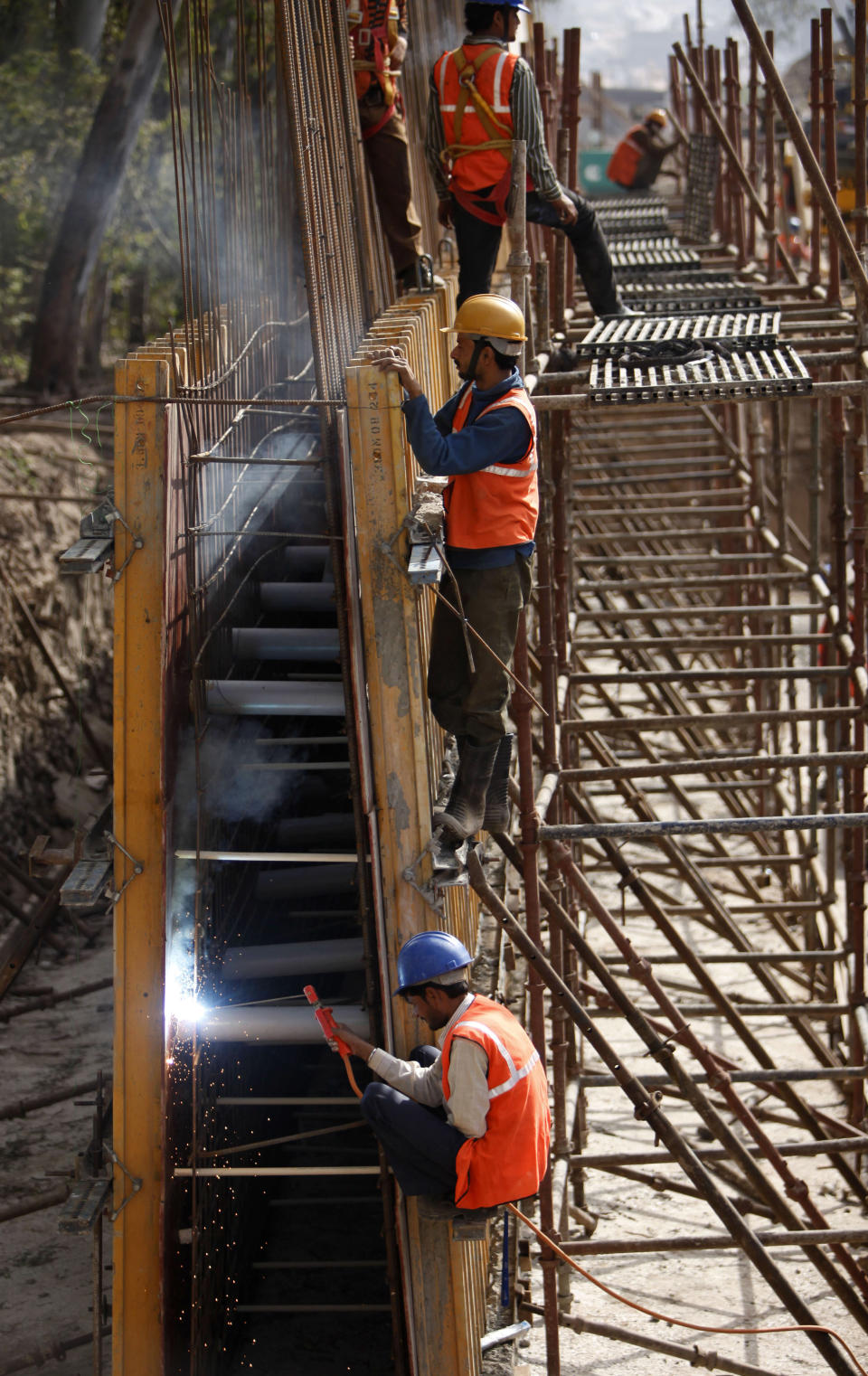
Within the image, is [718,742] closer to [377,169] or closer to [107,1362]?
[377,169]

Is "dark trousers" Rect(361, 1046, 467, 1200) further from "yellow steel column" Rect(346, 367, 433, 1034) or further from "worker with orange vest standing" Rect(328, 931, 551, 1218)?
"yellow steel column" Rect(346, 367, 433, 1034)

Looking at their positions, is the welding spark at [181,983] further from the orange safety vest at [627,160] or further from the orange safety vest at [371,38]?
the orange safety vest at [627,160]

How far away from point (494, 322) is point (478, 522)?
0.76 metres

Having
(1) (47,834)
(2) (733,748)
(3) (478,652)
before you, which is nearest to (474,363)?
(3) (478,652)

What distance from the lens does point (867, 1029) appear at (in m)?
7.91

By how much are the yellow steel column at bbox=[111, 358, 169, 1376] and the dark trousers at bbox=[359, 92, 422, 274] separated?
3.66 m

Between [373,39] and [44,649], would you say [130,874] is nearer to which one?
[373,39]

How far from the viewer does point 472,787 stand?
5.81 metres

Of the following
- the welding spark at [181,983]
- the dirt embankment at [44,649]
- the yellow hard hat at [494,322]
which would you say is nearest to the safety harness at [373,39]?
the yellow hard hat at [494,322]

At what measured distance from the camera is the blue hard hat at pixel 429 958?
201 inches

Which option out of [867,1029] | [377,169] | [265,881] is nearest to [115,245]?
[377,169]

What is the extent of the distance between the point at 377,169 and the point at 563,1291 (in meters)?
6.60

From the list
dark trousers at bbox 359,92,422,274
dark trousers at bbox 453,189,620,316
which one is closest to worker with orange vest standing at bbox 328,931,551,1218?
dark trousers at bbox 453,189,620,316

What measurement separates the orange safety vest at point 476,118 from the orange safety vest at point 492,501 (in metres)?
2.45
